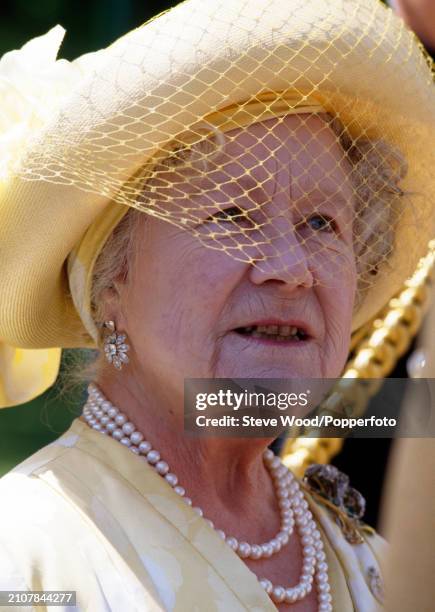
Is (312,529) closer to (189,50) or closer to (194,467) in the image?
(194,467)

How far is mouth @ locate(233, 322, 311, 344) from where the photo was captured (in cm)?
164

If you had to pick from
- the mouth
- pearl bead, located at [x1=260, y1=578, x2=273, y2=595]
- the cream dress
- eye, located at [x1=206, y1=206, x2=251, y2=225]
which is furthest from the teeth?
pearl bead, located at [x1=260, y1=578, x2=273, y2=595]

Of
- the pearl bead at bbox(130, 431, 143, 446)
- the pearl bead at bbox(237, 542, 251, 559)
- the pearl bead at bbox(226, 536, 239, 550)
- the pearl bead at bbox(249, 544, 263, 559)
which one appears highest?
the pearl bead at bbox(130, 431, 143, 446)

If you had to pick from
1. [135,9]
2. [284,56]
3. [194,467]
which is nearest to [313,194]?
[284,56]

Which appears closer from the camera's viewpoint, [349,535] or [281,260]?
[281,260]

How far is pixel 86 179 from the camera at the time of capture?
5.17 feet

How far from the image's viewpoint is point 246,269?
1634mm

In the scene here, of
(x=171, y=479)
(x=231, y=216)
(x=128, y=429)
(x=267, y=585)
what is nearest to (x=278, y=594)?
(x=267, y=585)

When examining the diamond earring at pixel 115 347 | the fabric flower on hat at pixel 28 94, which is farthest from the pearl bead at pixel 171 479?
the fabric flower on hat at pixel 28 94

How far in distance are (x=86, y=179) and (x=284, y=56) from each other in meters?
0.37

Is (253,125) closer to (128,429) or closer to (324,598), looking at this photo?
(128,429)

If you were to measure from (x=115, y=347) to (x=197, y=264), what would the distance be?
0.74ft

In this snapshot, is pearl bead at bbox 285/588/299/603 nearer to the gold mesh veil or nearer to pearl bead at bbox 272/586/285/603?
pearl bead at bbox 272/586/285/603

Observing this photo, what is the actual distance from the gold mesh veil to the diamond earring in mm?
204
